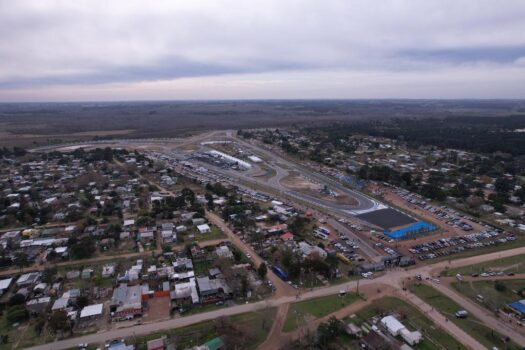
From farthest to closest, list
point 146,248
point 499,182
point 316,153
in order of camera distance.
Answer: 1. point 316,153
2. point 499,182
3. point 146,248

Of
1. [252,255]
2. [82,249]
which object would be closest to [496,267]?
[252,255]

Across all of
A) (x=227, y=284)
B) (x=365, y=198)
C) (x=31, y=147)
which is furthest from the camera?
(x=31, y=147)

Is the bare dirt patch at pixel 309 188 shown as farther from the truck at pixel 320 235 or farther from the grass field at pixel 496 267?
the grass field at pixel 496 267

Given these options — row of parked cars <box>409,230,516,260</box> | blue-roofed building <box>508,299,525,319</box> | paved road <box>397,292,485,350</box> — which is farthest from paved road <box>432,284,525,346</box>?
row of parked cars <box>409,230,516,260</box>

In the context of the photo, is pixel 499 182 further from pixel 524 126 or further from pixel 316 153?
pixel 524 126

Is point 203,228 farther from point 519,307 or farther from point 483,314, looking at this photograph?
point 519,307

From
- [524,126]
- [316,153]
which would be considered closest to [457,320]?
[316,153]

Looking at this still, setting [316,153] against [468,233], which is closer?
[468,233]
